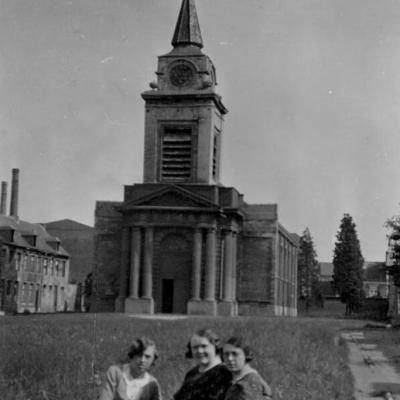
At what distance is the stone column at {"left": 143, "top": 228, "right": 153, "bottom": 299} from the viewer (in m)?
50.3

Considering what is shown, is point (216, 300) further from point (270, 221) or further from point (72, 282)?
point (72, 282)

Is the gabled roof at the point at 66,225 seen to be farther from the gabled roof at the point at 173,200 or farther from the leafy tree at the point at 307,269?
the gabled roof at the point at 173,200

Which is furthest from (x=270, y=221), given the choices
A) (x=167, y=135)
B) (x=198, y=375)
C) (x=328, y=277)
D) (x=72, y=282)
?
(x=328, y=277)

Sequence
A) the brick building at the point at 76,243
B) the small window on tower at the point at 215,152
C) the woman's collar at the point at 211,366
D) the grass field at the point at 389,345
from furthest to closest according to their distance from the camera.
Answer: the brick building at the point at 76,243 → the small window on tower at the point at 215,152 → the grass field at the point at 389,345 → the woman's collar at the point at 211,366

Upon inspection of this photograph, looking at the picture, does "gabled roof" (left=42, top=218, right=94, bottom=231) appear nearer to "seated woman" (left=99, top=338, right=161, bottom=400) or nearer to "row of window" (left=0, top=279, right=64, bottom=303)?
"row of window" (left=0, top=279, right=64, bottom=303)

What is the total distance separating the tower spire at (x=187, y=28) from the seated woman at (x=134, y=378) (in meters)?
49.7

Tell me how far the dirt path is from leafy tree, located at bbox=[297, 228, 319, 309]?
249 ft

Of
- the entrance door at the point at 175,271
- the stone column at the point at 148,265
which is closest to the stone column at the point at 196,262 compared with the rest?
the entrance door at the point at 175,271

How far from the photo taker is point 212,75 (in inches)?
2189

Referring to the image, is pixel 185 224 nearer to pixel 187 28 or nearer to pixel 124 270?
pixel 124 270

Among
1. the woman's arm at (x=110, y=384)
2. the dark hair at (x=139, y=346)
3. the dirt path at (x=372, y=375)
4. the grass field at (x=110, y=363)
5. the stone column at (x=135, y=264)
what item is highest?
the stone column at (x=135, y=264)

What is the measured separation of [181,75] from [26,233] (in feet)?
77.1

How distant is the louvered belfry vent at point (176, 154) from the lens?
53.5 metres

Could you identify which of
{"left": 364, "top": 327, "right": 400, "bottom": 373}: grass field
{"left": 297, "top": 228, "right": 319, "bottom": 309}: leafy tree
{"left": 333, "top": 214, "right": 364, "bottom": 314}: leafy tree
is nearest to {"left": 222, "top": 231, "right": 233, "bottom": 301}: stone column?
{"left": 364, "top": 327, "right": 400, "bottom": 373}: grass field
